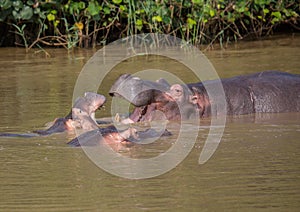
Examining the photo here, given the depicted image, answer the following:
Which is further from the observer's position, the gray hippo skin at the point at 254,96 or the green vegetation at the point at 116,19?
the green vegetation at the point at 116,19

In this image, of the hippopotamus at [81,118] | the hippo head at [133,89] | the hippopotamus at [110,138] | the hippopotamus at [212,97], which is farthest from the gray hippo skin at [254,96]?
the hippopotamus at [110,138]

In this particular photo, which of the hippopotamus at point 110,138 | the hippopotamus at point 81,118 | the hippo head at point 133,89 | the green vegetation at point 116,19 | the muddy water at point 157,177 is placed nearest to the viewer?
the muddy water at point 157,177

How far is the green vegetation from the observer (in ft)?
31.0

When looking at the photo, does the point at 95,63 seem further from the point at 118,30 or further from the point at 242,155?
the point at 242,155

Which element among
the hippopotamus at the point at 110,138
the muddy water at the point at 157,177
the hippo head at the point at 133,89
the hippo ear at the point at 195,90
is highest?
the hippo head at the point at 133,89

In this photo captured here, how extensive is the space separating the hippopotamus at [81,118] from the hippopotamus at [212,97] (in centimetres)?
17

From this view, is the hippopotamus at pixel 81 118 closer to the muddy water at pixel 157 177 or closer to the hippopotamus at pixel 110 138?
the muddy water at pixel 157 177

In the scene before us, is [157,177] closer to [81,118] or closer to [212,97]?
[81,118]

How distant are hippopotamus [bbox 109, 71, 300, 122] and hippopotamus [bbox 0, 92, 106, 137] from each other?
17cm

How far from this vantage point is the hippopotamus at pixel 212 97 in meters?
5.61

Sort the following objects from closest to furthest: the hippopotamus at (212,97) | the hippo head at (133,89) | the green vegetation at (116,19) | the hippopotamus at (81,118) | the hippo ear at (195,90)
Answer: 1. the hippopotamus at (81,118)
2. the hippo head at (133,89)
3. the hippopotamus at (212,97)
4. the hippo ear at (195,90)
5. the green vegetation at (116,19)

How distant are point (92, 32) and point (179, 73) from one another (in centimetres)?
207

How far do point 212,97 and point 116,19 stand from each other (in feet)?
13.4

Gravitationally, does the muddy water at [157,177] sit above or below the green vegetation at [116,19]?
below
